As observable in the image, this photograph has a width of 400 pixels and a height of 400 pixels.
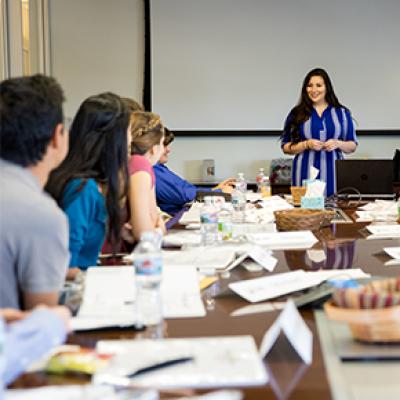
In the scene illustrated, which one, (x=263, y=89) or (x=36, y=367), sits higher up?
(x=263, y=89)

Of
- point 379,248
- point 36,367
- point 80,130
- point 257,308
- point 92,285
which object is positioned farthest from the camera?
point 379,248

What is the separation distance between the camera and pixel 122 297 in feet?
5.30

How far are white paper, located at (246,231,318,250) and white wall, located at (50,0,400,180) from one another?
146 inches

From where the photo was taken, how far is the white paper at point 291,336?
48.6 inches

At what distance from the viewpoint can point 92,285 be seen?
1.71 m

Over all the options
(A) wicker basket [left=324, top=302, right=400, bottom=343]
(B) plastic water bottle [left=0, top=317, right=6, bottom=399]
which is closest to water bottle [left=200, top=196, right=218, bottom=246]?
(A) wicker basket [left=324, top=302, right=400, bottom=343]

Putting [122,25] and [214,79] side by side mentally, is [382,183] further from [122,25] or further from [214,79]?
[122,25]

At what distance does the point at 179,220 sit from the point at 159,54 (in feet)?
10.8

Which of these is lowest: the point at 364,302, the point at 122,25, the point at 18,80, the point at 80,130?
the point at 364,302

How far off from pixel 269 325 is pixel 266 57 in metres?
4.91

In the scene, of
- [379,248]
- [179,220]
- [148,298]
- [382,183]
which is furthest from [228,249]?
[382,183]

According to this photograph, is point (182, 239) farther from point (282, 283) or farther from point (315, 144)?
point (315, 144)

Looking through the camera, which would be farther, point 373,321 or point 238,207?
point 238,207

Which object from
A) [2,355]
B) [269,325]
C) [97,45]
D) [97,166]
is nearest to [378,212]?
[97,166]
